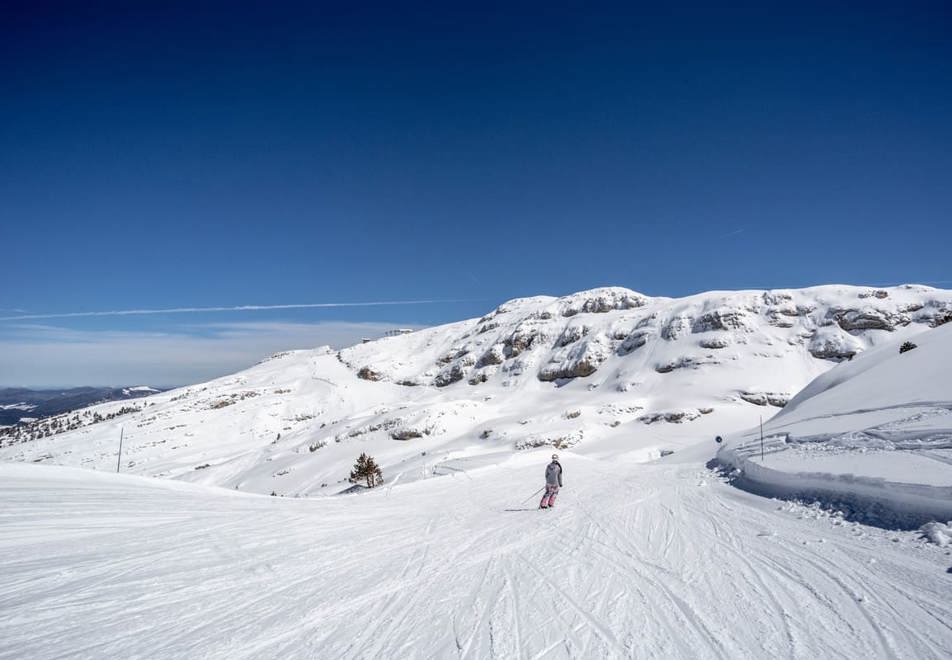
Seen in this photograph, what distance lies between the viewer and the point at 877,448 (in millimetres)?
10445

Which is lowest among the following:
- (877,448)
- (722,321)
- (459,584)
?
(459,584)

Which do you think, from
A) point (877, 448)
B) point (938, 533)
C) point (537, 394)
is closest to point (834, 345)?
point (537, 394)

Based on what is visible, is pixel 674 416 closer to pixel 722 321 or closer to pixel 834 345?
pixel 722 321

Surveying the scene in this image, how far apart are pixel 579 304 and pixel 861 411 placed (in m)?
108

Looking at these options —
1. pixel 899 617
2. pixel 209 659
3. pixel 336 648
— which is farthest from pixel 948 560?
pixel 209 659

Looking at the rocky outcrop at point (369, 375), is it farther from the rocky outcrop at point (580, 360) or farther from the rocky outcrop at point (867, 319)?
the rocky outcrop at point (867, 319)

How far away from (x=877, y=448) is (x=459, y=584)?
10.8m

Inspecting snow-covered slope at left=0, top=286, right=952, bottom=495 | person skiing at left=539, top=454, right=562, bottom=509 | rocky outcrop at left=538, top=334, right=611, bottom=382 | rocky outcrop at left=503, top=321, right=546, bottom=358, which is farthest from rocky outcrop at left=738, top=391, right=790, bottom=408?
person skiing at left=539, top=454, right=562, bottom=509

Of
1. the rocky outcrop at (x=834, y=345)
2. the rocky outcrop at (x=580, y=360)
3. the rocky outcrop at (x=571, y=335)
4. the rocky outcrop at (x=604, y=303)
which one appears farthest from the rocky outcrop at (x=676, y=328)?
the rocky outcrop at (x=604, y=303)

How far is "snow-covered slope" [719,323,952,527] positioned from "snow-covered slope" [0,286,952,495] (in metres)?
22.3

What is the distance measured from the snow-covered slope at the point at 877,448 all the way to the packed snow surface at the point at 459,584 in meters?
0.72

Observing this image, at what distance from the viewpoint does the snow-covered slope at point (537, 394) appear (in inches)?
2210

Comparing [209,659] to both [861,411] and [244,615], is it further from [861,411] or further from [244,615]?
[861,411]

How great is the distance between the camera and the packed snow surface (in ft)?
13.4
